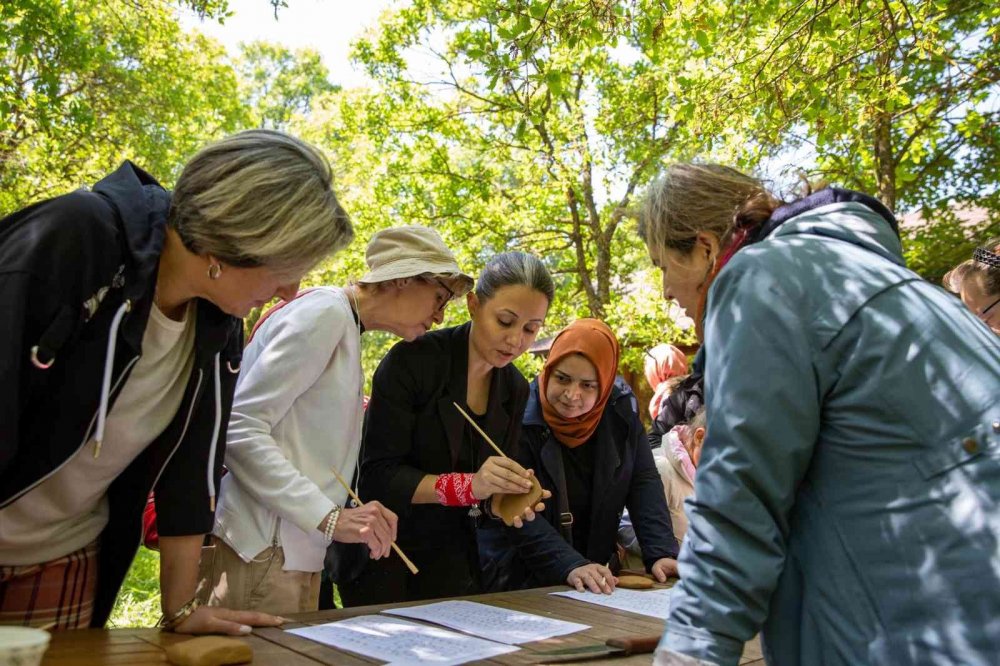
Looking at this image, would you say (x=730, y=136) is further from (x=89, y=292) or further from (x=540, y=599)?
(x=89, y=292)

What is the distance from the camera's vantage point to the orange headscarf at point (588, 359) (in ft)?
10.1

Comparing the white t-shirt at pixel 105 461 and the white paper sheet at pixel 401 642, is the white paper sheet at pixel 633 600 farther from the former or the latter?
the white t-shirt at pixel 105 461

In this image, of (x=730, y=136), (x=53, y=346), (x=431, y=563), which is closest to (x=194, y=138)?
(x=730, y=136)

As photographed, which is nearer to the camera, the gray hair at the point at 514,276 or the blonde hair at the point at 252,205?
the blonde hair at the point at 252,205

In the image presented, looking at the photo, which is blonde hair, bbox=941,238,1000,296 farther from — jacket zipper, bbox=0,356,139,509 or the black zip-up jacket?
jacket zipper, bbox=0,356,139,509

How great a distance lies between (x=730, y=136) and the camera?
558cm

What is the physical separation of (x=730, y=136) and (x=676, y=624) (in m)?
4.85

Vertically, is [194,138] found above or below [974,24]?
above

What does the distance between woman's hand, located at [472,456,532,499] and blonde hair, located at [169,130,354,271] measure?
3.21 ft

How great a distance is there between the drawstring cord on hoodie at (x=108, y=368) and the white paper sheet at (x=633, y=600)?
4.45 ft

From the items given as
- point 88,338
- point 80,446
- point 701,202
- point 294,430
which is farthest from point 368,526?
point 701,202

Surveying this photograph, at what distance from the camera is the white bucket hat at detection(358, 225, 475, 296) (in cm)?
253

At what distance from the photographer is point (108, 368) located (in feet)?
5.01

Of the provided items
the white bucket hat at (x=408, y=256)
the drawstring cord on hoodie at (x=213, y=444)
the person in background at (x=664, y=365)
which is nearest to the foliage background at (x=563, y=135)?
the person in background at (x=664, y=365)
